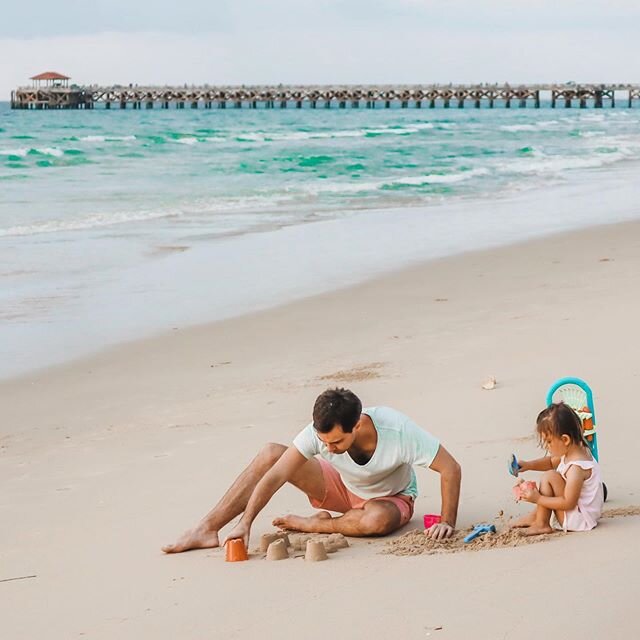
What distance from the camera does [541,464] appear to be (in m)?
4.64

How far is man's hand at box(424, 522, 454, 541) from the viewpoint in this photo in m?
4.47

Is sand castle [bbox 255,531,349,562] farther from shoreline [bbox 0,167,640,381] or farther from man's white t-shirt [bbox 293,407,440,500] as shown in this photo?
shoreline [bbox 0,167,640,381]

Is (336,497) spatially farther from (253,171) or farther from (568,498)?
(253,171)

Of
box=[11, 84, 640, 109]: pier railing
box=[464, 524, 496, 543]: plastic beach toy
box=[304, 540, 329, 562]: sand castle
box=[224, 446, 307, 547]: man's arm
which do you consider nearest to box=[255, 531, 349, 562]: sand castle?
box=[304, 540, 329, 562]: sand castle

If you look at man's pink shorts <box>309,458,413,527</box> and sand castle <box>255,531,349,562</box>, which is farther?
man's pink shorts <box>309,458,413,527</box>

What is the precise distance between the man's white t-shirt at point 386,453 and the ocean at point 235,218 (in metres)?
3.90

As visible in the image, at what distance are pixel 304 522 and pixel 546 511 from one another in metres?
0.97

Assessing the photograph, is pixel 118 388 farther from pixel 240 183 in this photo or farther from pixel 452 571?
pixel 240 183

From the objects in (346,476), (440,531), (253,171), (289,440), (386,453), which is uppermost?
(253,171)

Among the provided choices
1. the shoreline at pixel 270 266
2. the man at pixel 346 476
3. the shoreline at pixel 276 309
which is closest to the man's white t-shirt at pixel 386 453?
the man at pixel 346 476

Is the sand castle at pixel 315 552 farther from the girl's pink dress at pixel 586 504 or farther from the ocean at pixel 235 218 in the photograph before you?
the ocean at pixel 235 218

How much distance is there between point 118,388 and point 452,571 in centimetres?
403

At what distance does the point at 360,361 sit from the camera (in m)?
7.85

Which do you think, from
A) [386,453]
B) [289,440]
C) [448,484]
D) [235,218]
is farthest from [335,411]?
[235,218]
